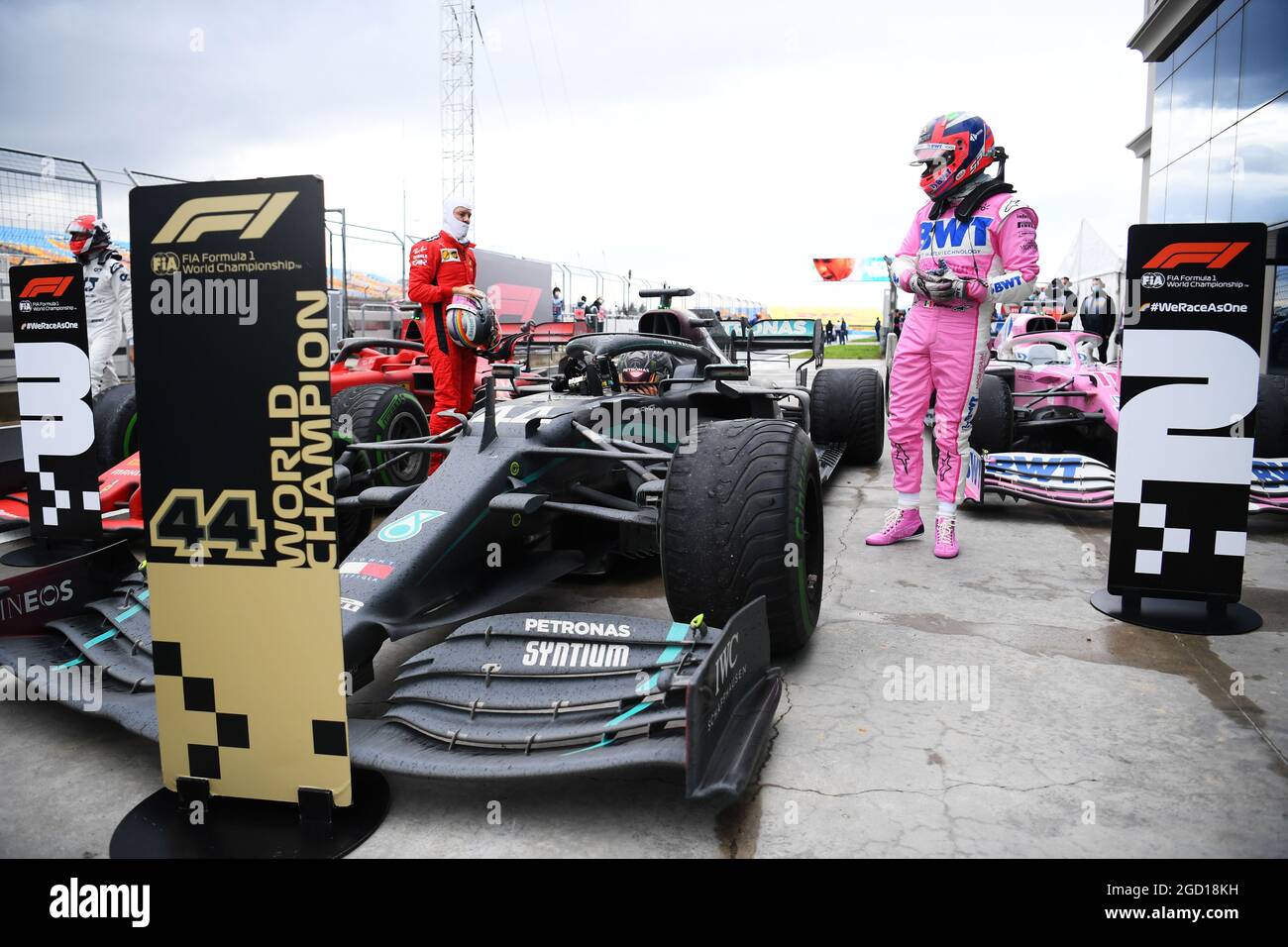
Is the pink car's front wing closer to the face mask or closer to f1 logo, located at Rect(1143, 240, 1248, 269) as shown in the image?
f1 logo, located at Rect(1143, 240, 1248, 269)

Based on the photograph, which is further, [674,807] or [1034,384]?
[1034,384]

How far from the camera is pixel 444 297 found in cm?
612

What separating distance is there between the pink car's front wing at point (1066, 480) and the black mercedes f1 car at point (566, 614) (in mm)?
2401

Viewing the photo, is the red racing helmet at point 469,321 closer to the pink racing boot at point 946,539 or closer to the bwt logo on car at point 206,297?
the pink racing boot at point 946,539

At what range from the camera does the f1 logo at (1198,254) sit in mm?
3502

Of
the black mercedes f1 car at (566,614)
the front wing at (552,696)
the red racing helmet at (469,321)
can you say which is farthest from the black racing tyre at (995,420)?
the front wing at (552,696)

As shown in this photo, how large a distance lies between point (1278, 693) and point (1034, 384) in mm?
4400

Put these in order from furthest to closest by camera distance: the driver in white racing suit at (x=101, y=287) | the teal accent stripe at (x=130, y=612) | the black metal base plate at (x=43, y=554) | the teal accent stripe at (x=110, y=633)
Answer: the driver in white racing suit at (x=101, y=287) < the black metal base plate at (x=43, y=554) < the teal accent stripe at (x=130, y=612) < the teal accent stripe at (x=110, y=633)

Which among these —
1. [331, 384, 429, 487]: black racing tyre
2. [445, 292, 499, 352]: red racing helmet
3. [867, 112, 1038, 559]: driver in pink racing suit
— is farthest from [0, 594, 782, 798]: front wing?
[445, 292, 499, 352]: red racing helmet

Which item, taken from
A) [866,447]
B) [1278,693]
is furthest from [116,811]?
[866,447]

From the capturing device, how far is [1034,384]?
6.87m
